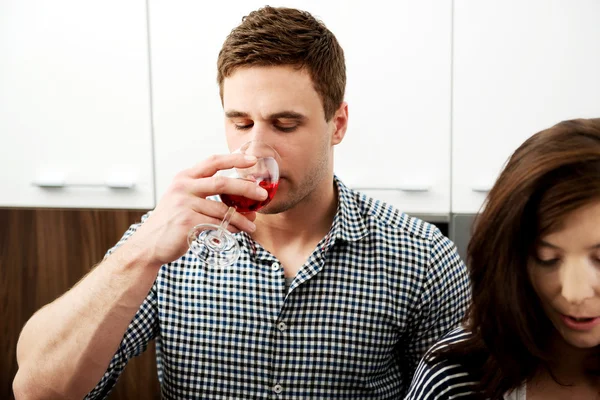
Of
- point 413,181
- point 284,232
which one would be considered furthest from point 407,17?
point 284,232

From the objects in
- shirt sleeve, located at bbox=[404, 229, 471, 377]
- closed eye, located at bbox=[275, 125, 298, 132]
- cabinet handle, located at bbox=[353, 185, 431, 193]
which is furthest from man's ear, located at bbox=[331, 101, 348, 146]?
cabinet handle, located at bbox=[353, 185, 431, 193]

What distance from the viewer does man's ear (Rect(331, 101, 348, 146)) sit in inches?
56.3

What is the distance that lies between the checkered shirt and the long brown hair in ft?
1.30

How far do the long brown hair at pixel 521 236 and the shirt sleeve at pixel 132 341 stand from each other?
26.5 inches

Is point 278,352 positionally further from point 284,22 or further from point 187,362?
point 284,22

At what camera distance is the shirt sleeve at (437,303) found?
1.35m

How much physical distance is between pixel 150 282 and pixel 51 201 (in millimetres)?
907

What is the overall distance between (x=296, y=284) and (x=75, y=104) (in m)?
0.94

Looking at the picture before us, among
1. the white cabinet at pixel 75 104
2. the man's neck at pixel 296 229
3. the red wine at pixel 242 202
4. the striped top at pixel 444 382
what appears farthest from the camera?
the white cabinet at pixel 75 104

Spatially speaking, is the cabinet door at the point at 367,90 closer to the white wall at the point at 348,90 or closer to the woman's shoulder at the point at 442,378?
the white wall at the point at 348,90

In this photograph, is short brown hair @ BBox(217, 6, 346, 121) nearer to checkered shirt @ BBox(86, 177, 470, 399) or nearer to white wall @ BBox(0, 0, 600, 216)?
checkered shirt @ BBox(86, 177, 470, 399)

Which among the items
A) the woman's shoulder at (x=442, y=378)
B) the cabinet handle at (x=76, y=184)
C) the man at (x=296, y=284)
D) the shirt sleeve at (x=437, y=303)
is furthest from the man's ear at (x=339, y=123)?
the cabinet handle at (x=76, y=184)

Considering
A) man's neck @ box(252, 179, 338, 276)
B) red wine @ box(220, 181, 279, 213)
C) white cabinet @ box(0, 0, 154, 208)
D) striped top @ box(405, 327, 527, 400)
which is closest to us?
striped top @ box(405, 327, 527, 400)

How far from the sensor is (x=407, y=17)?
1.76 metres
